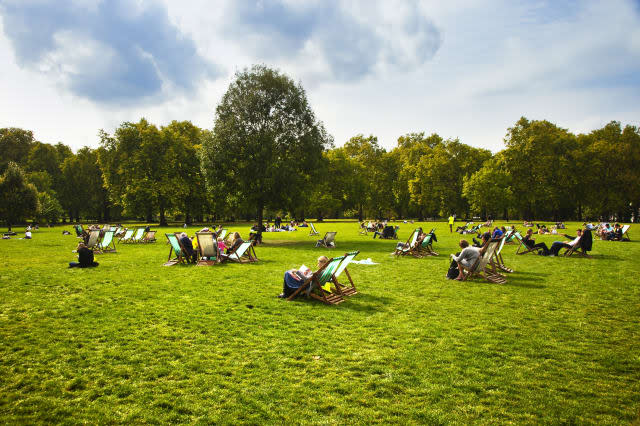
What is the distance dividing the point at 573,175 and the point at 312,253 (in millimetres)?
54611

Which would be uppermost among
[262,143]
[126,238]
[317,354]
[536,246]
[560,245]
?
[262,143]

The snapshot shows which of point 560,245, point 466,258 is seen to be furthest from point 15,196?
point 560,245

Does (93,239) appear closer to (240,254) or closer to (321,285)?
(240,254)

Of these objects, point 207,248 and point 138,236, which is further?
point 138,236

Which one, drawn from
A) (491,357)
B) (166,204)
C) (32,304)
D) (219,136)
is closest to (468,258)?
(491,357)

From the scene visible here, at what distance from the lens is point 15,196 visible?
125 feet

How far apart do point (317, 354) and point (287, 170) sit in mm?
19374

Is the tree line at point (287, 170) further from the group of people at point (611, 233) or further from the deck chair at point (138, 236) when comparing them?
the group of people at point (611, 233)

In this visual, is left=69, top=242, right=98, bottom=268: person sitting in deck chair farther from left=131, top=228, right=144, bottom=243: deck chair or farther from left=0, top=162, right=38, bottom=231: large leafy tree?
left=0, top=162, right=38, bottom=231: large leafy tree

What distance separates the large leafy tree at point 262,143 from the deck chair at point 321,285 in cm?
1578

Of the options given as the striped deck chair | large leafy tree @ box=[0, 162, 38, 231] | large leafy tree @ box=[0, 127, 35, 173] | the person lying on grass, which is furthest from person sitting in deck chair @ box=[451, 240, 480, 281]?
large leafy tree @ box=[0, 127, 35, 173]

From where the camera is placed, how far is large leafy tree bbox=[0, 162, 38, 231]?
37.7 meters

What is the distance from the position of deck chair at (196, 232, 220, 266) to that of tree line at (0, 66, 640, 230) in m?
10.2

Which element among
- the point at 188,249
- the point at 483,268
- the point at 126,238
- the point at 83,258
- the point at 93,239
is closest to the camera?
the point at 483,268
